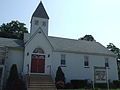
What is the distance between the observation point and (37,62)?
23.5 m

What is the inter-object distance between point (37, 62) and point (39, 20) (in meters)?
6.44

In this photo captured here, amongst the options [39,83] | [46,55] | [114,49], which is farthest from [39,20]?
[114,49]

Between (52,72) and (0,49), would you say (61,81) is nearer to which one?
(52,72)

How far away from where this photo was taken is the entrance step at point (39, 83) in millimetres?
18797

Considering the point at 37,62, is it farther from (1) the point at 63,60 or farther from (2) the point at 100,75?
(2) the point at 100,75

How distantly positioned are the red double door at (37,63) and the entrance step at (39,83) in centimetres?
151

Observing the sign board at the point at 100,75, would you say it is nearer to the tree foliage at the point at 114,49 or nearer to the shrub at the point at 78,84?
the shrub at the point at 78,84

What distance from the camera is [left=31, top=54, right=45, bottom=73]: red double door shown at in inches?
907

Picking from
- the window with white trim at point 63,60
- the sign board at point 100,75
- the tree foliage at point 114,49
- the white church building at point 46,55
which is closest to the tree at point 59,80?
the white church building at point 46,55

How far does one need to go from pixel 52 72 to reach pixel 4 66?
664cm

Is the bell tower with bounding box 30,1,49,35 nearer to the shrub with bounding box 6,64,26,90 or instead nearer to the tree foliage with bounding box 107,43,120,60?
the shrub with bounding box 6,64,26,90

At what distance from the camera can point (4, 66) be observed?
21.8m

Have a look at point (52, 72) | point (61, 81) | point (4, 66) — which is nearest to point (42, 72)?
point (52, 72)

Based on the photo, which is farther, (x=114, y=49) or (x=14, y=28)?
(x=14, y=28)
